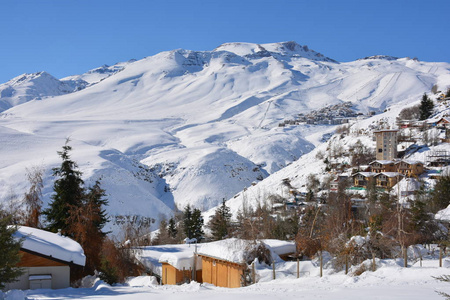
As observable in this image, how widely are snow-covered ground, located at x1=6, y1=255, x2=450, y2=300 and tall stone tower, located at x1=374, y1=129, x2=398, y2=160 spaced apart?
40562mm

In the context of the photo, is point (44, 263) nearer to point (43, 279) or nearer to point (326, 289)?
point (43, 279)

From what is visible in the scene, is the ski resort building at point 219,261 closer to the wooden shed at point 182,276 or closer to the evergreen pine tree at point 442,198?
the wooden shed at point 182,276

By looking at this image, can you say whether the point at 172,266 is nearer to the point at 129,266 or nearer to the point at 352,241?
the point at 129,266

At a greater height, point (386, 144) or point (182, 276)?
point (386, 144)

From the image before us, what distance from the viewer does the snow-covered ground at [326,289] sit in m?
9.47

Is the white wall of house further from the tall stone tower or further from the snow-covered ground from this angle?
the tall stone tower

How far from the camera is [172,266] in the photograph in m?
20.0

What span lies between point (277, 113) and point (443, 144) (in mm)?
111971

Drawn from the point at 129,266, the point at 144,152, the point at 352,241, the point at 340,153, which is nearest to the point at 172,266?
the point at 129,266

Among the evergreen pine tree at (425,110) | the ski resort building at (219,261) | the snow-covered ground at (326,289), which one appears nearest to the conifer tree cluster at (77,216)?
the ski resort building at (219,261)

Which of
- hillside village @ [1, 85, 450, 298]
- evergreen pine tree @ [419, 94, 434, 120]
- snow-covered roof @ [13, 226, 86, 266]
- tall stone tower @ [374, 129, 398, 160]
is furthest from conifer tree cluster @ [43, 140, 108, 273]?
evergreen pine tree @ [419, 94, 434, 120]

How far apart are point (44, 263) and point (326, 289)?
30.8ft

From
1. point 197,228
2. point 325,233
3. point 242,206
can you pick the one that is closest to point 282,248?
point 325,233

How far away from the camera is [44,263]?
46.3ft
